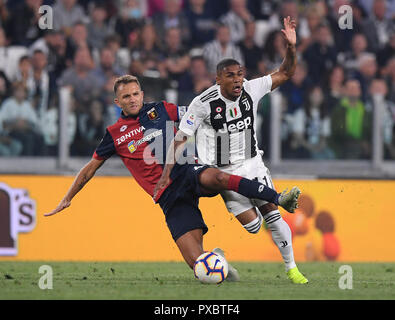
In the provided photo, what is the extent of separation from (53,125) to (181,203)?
13.6 feet

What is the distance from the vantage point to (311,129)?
1255 centimetres

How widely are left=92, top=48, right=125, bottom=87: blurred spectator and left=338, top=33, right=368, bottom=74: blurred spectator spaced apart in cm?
373

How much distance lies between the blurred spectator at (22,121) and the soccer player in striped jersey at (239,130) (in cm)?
422

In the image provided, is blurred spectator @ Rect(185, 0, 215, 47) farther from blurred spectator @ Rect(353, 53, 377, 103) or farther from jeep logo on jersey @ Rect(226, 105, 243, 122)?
jeep logo on jersey @ Rect(226, 105, 243, 122)

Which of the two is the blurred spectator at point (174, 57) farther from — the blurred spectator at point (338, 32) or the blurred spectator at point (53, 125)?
the blurred spectator at point (338, 32)

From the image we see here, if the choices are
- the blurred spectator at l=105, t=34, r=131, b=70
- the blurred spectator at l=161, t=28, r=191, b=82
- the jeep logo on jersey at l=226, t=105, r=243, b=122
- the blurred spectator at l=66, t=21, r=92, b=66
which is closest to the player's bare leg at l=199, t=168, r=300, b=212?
the jeep logo on jersey at l=226, t=105, r=243, b=122

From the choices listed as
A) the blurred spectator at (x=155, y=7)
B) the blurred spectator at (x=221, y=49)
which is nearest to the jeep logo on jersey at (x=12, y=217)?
the blurred spectator at (x=221, y=49)

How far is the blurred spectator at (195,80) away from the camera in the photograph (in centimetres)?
1260

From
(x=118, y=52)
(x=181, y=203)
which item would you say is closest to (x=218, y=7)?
(x=118, y=52)

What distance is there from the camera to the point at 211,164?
8.83 meters

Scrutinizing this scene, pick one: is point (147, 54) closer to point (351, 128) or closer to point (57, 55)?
point (57, 55)

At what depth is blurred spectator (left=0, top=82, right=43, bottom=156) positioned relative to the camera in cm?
1218

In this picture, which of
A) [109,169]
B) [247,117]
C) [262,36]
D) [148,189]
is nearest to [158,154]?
[148,189]
